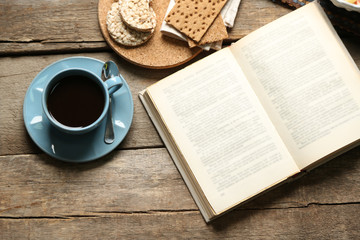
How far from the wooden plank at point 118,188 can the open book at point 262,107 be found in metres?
0.06

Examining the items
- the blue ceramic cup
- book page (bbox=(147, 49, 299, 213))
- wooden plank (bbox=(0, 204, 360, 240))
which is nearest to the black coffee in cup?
the blue ceramic cup

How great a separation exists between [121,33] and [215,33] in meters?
0.23

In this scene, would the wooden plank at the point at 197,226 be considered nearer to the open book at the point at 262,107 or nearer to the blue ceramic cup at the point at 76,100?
the open book at the point at 262,107

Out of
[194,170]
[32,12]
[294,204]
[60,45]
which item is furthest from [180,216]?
[32,12]

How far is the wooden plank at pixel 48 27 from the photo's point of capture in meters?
0.94

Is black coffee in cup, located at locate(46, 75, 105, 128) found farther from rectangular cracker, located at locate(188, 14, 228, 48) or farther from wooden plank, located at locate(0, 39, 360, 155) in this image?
rectangular cracker, located at locate(188, 14, 228, 48)

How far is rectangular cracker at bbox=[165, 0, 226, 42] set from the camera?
2.97ft

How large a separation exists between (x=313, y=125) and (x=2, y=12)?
82 centimetres

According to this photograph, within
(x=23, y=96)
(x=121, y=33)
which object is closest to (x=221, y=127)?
(x=121, y=33)

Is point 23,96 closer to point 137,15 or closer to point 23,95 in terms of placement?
point 23,95

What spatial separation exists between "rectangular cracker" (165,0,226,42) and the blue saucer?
206 millimetres

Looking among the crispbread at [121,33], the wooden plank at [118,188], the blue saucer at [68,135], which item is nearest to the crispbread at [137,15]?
the crispbread at [121,33]

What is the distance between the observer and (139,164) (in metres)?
0.93

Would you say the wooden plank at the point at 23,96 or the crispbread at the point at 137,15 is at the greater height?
the crispbread at the point at 137,15
